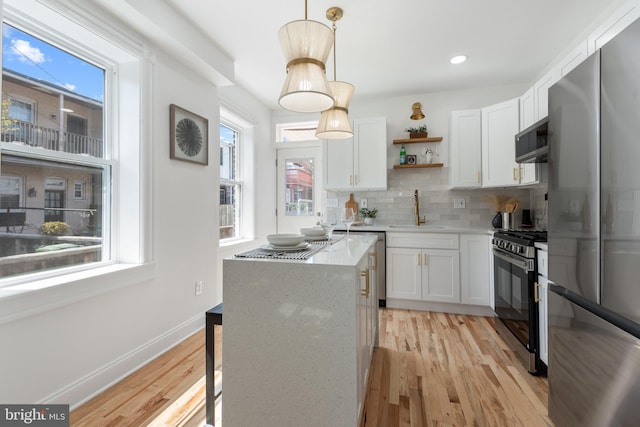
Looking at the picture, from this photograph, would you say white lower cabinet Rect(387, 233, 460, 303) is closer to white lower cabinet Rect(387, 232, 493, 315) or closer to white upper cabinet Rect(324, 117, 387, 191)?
white lower cabinet Rect(387, 232, 493, 315)

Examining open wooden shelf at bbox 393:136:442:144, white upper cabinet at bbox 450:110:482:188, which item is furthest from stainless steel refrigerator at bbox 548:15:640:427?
open wooden shelf at bbox 393:136:442:144

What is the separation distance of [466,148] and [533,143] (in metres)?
1.24

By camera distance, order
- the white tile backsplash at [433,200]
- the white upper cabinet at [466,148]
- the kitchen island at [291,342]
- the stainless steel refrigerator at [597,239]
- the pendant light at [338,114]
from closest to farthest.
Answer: the stainless steel refrigerator at [597,239]
the kitchen island at [291,342]
the pendant light at [338,114]
the white upper cabinet at [466,148]
the white tile backsplash at [433,200]

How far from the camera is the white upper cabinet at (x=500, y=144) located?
2.98 meters

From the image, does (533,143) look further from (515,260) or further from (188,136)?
(188,136)

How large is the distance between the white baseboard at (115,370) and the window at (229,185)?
1.40 metres

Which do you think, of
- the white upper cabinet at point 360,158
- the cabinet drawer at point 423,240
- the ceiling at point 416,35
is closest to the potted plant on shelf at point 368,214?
the white upper cabinet at point 360,158

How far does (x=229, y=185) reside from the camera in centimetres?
385

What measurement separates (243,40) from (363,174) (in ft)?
6.61

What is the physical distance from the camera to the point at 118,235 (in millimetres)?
2219

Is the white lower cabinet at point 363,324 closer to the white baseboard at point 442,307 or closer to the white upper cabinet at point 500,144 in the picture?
the white baseboard at point 442,307

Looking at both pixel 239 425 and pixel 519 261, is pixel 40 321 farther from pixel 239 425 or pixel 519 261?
pixel 519 261

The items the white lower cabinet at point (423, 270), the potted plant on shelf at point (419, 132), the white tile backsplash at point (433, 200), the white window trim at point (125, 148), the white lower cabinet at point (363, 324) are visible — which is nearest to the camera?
the white lower cabinet at point (363, 324)

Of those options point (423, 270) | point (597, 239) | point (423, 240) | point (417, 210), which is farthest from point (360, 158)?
point (597, 239)
